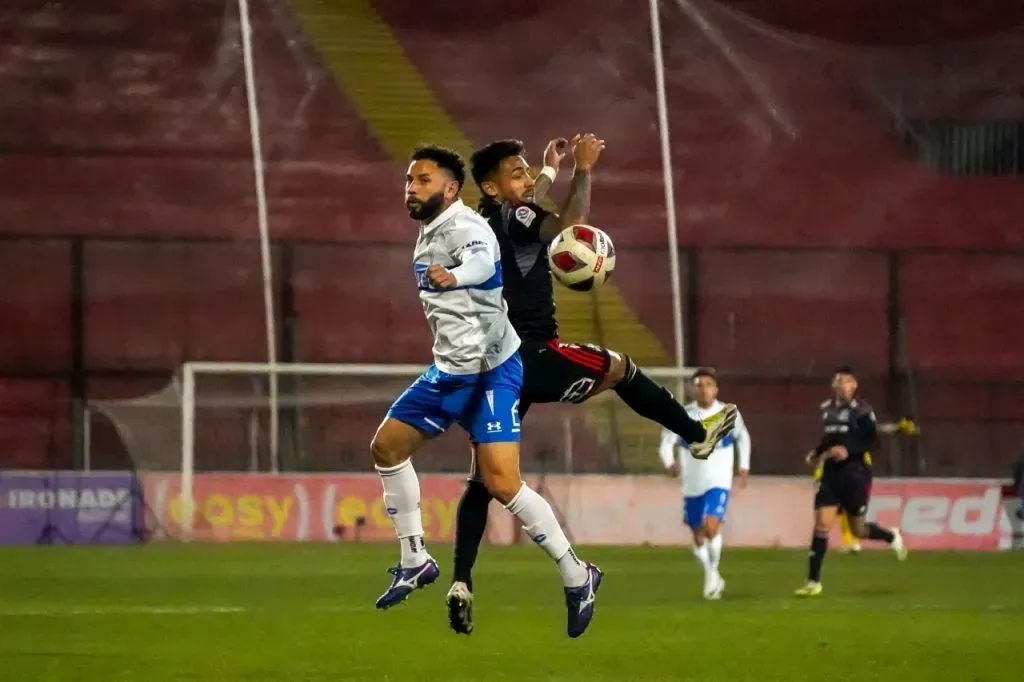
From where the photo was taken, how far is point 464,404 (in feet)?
25.6

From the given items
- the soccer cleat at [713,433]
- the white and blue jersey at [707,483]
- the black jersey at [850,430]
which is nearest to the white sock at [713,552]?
the white and blue jersey at [707,483]

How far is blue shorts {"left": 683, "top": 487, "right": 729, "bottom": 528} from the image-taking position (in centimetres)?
1531

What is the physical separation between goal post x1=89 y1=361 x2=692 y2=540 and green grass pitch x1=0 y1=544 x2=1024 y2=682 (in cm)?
199

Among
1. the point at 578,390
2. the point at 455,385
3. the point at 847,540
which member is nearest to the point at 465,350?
the point at 455,385

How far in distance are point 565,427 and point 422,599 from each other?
7.35 m

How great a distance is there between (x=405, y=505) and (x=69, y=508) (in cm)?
1314

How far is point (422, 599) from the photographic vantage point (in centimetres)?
1407

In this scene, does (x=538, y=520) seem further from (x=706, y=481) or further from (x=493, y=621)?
(x=706, y=481)

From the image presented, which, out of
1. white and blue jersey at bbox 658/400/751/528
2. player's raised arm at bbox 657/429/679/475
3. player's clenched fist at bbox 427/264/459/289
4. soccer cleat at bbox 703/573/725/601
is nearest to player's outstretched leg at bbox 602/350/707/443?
player's clenched fist at bbox 427/264/459/289

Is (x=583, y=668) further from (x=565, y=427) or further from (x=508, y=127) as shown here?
(x=508, y=127)

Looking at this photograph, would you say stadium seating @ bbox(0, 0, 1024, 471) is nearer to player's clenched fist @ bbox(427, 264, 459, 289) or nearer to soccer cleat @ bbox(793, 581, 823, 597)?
soccer cleat @ bbox(793, 581, 823, 597)

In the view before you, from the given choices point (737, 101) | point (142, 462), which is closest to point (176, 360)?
point (142, 462)

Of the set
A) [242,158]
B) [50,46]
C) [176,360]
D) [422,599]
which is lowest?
[422,599]

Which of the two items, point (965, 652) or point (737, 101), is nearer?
point (965, 652)
